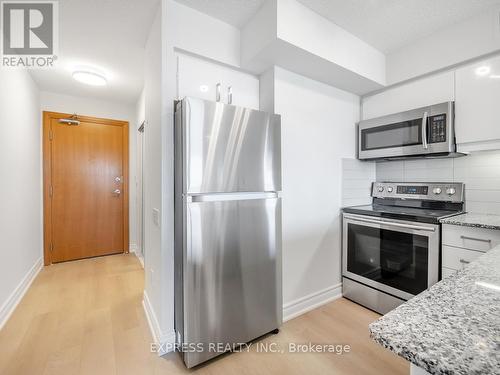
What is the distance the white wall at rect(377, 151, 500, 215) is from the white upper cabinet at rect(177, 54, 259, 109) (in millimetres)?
1742

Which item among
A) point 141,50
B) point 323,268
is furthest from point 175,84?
point 323,268

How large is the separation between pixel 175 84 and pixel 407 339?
1.75m

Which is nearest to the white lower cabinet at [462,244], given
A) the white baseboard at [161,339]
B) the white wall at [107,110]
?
the white baseboard at [161,339]

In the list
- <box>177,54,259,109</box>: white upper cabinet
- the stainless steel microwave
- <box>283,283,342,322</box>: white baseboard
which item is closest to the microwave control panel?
the stainless steel microwave

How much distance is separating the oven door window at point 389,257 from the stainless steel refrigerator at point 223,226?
3.06ft

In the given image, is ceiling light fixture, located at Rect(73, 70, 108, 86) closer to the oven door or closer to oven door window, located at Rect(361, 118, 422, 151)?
oven door window, located at Rect(361, 118, 422, 151)

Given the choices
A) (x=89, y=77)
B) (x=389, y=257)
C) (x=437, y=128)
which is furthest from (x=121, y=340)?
(x=437, y=128)

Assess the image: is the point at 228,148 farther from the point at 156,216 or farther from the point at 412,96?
the point at 412,96

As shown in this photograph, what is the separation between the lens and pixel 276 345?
5.42 feet

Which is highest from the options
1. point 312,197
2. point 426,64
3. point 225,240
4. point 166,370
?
point 426,64

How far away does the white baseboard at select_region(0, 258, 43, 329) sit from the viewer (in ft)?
6.27

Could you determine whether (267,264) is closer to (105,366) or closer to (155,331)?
→ (155,331)

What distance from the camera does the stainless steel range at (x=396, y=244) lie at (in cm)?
176

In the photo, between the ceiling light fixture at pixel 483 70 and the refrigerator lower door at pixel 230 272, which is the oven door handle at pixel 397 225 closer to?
the refrigerator lower door at pixel 230 272
